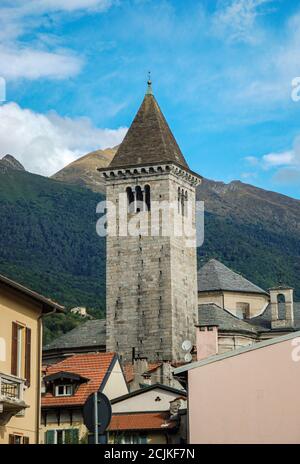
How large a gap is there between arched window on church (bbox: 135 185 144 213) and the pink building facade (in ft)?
148

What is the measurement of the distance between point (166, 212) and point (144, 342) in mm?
9254

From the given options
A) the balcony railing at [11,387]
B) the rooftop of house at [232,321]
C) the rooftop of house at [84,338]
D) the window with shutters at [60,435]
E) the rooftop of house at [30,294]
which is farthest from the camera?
the rooftop of house at [84,338]

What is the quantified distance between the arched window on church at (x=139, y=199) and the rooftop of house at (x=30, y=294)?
4732 cm

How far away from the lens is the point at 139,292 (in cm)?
7881

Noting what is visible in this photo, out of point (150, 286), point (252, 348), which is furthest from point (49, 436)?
point (150, 286)

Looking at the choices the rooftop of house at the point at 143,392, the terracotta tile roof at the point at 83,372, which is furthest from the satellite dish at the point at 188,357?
the rooftop of house at the point at 143,392

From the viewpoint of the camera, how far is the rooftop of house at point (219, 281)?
295 feet

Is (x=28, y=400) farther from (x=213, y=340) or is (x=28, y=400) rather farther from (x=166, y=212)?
(x=166, y=212)

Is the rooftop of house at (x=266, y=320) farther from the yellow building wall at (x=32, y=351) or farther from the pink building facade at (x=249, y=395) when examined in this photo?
the yellow building wall at (x=32, y=351)

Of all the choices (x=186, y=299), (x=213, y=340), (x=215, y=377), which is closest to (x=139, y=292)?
(x=186, y=299)

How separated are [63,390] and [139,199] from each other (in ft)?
115

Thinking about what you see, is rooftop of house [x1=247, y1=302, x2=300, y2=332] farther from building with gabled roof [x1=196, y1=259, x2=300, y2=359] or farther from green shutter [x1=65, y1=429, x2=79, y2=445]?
green shutter [x1=65, y1=429, x2=79, y2=445]

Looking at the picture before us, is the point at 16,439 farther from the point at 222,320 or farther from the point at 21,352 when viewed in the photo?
the point at 222,320
